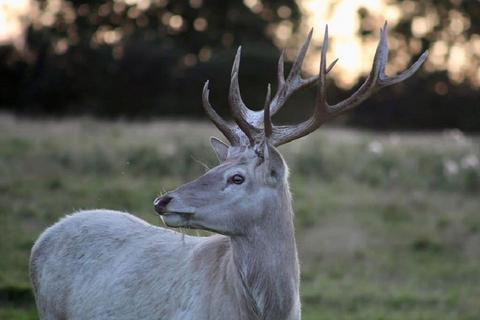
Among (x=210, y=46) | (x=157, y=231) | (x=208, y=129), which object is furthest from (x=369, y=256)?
(x=210, y=46)

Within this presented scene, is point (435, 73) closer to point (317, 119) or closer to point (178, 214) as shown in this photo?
point (317, 119)

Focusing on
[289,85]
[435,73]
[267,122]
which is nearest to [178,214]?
[267,122]

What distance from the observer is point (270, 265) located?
5484 millimetres

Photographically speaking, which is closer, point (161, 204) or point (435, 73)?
point (161, 204)

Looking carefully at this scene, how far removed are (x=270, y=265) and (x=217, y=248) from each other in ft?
1.69

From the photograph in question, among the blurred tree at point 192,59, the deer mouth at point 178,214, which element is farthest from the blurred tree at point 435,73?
the deer mouth at point 178,214

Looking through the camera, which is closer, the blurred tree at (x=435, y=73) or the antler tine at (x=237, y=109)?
the antler tine at (x=237, y=109)

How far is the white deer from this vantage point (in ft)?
17.9

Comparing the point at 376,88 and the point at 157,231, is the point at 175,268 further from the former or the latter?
the point at 376,88

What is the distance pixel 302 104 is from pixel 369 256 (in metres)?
22.1

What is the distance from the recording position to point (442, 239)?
505 inches

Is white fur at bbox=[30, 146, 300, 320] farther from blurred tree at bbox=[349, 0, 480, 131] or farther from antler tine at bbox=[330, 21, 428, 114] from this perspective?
blurred tree at bbox=[349, 0, 480, 131]

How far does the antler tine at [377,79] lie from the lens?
5.94 meters

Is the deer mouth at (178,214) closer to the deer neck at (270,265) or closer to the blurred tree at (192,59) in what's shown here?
the deer neck at (270,265)
